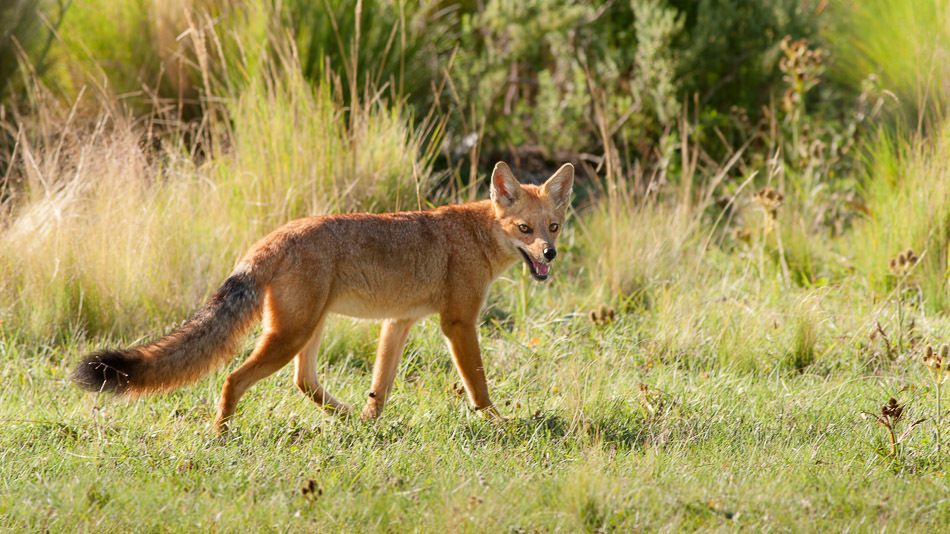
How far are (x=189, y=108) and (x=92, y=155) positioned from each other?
2307 mm

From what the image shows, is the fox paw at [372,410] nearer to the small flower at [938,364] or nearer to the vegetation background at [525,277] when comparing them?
the vegetation background at [525,277]

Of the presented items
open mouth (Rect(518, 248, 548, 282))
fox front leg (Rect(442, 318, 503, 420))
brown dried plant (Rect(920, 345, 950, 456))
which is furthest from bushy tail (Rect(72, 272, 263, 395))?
brown dried plant (Rect(920, 345, 950, 456))

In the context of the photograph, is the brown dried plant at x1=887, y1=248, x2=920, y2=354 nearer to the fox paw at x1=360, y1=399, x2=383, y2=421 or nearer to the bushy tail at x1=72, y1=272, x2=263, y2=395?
the fox paw at x1=360, y1=399, x2=383, y2=421

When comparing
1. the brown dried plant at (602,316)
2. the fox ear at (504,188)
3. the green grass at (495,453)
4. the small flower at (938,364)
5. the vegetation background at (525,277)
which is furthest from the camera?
the brown dried plant at (602,316)

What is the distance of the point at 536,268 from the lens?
5121mm

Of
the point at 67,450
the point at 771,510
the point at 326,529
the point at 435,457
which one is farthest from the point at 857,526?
the point at 67,450

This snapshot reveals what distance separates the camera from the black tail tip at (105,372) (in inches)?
157

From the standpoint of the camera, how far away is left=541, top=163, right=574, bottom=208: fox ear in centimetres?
545

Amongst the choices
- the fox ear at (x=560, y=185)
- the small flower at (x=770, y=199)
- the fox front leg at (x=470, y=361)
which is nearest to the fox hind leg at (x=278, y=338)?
the fox front leg at (x=470, y=361)

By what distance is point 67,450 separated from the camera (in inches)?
170

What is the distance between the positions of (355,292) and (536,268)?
3.43 feet

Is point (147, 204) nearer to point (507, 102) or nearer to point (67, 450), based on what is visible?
point (67, 450)

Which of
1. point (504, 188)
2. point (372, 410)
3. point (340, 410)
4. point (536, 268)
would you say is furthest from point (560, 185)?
point (340, 410)

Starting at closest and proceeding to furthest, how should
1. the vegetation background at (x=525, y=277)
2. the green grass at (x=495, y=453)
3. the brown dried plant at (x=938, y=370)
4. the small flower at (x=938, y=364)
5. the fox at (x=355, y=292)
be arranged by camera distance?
the green grass at (x=495, y=453)
the vegetation background at (x=525, y=277)
the fox at (x=355, y=292)
the brown dried plant at (x=938, y=370)
the small flower at (x=938, y=364)
